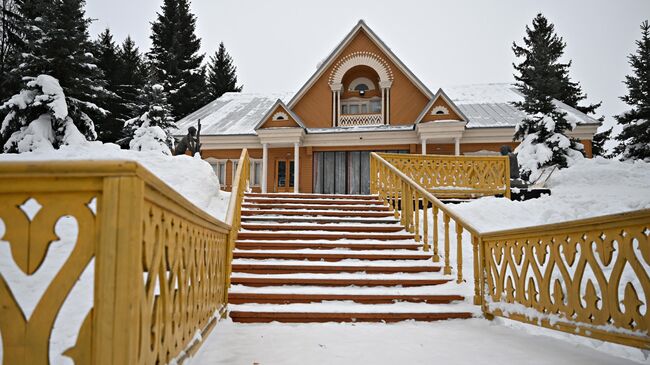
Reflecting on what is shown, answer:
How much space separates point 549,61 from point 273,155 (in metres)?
13.6

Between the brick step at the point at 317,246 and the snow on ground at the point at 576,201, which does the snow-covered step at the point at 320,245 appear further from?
the snow on ground at the point at 576,201

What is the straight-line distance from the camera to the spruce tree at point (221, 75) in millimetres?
38438

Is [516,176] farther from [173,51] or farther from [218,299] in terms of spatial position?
[173,51]

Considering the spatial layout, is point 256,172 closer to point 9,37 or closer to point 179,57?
point 9,37

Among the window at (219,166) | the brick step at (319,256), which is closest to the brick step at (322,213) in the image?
the brick step at (319,256)

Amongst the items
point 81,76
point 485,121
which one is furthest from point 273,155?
point 485,121

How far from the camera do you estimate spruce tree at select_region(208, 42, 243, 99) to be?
126ft

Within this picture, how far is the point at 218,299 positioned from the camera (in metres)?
A: 4.38

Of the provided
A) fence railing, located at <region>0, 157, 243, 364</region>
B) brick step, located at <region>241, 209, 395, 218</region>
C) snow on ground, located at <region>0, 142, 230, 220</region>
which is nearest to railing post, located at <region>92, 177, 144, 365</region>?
fence railing, located at <region>0, 157, 243, 364</region>

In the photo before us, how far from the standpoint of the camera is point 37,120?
1330 centimetres

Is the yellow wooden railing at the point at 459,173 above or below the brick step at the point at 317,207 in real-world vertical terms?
above

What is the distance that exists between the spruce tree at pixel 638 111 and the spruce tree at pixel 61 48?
2878 centimetres

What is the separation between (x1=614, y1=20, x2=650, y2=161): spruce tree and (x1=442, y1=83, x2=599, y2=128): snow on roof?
6159 millimetres

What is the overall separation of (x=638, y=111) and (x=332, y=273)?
87.1 feet
